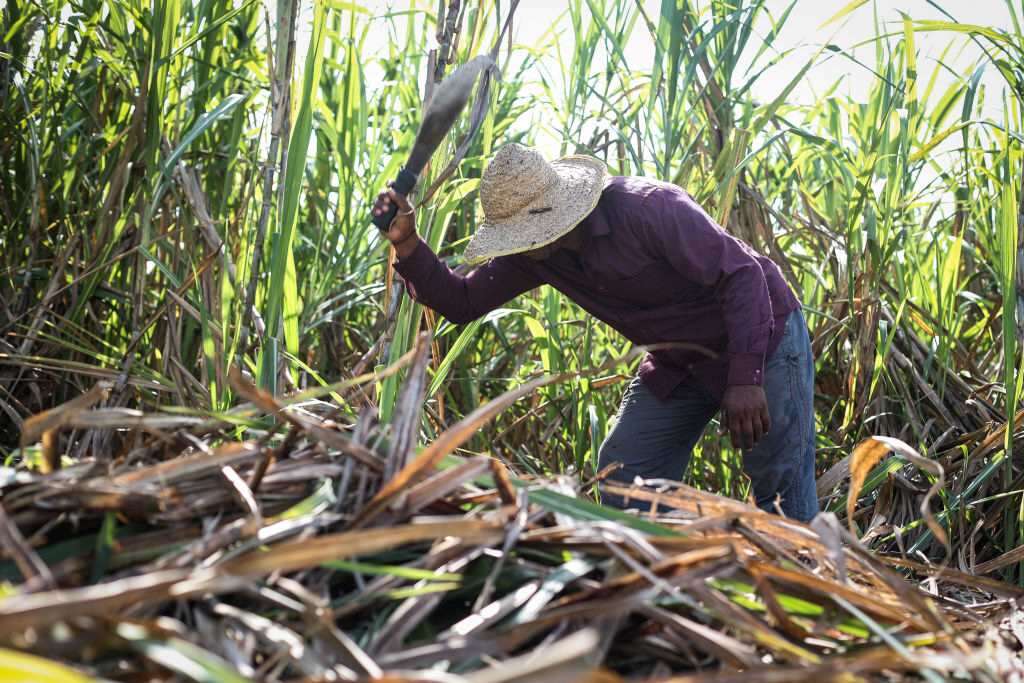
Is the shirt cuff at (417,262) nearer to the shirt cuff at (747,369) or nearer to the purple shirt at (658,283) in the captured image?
the purple shirt at (658,283)

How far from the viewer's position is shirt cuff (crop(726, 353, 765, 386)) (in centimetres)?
222

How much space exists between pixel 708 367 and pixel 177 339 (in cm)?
122

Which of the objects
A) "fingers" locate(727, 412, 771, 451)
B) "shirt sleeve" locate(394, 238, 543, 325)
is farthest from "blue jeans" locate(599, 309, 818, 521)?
"shirt sleeve" locate(394, 238, 543, 325)

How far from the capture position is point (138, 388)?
210cm

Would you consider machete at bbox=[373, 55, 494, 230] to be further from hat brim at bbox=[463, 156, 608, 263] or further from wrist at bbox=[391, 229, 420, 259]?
hat brim at bbox=[463, 156, 608, 263]

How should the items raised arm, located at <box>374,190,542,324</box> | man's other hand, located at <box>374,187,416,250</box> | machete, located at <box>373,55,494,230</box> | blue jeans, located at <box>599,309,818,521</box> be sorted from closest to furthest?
1. machete, located at <box>373,55,494,230</box>
2. man's other hand, located at <box>374,187,416,250</box>
3. raised arm, located at <box>374,190,542,324</box>
4. blue jeans, located at <box>599,309,818,521</box>

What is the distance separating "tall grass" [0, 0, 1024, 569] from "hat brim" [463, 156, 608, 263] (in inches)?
4.1

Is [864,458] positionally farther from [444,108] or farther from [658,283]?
[658,283]

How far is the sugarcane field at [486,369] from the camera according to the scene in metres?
0.86

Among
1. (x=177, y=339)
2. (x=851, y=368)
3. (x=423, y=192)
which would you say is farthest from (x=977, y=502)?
(x=177, y=339)

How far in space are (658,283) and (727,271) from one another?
20cm

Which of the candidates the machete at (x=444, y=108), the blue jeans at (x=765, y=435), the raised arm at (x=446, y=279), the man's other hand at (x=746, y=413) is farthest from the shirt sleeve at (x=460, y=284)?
the man's other hand at (x=746, y=413)

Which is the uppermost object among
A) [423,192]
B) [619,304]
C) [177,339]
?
[423,192]

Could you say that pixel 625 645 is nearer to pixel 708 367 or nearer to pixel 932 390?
pixel 708 367
